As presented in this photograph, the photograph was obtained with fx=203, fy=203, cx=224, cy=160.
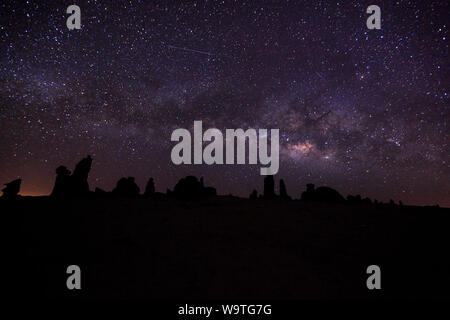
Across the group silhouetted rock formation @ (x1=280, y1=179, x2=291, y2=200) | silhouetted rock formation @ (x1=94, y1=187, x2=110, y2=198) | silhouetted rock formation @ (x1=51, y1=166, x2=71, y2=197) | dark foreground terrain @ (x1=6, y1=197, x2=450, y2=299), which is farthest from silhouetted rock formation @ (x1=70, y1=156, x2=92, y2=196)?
silhouetted rock formation @ (x1=280, y1=179, x2=291, y2=200)

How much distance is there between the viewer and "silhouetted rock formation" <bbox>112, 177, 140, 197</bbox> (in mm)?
20531

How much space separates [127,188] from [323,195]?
20.3 m

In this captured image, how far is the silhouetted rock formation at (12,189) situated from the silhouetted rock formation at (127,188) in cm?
717

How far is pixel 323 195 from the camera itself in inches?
831

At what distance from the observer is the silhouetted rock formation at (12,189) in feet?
54.2

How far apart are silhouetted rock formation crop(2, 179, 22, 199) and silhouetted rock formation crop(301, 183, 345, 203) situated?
26274 mm

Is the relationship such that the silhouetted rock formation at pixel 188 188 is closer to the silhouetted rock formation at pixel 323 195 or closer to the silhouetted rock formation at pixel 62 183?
the silhouetted rock formation at pixel 62 183

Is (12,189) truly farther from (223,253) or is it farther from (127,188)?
(223,253)

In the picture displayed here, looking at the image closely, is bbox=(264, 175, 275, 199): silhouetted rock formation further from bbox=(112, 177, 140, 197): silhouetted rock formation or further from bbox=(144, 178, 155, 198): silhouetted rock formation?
bbox=(112, 177, 140, 197): silhouetted rock formation
